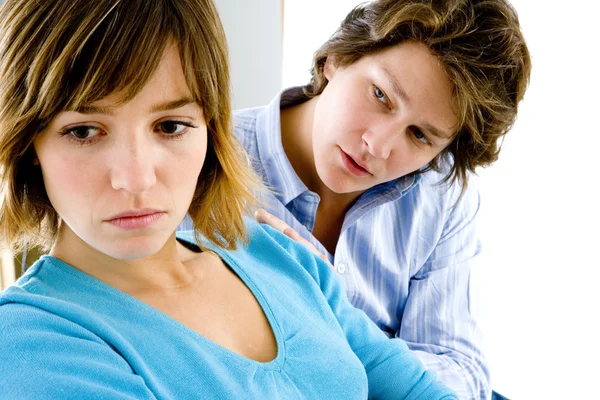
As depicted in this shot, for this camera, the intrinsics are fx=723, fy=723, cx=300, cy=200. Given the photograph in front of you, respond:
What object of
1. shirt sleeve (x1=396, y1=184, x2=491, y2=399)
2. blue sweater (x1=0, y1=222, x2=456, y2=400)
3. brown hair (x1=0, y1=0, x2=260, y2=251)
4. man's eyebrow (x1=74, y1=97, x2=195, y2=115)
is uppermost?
brown hair (x1=0, y1=0, x2=260, y2=251)

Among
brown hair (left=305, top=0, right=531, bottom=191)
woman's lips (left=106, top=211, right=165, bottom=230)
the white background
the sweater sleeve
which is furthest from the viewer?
the white background

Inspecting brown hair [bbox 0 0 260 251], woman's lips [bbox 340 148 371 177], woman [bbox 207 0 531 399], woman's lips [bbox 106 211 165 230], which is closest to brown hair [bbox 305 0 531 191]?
woman [bbox 207 0 531 399]

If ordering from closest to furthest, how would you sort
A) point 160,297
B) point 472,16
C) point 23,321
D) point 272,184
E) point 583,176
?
1. point 23,321
2. point 160,297
3. point 472,16
4. point 272,184
5. point 583,176

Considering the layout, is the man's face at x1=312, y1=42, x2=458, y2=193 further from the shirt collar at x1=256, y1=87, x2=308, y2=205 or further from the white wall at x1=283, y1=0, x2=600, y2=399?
the white wall at x1=283, y1=0, x2=600, y2=399

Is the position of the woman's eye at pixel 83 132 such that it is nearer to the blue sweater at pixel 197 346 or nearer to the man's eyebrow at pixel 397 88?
the blue sweater at pixel 197 346

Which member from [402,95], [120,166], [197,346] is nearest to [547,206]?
[402,95]

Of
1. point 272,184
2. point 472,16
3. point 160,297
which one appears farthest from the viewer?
point 272,184

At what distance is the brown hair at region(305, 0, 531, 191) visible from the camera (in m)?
1.39

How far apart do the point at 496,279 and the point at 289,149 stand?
1.57 metres

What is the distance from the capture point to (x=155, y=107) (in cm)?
86

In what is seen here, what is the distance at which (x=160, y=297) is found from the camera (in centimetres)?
98

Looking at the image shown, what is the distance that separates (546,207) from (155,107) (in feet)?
7.45

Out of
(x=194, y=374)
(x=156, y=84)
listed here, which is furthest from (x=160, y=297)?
(x=156, y=84)

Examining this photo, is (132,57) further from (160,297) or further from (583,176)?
(583,176)
